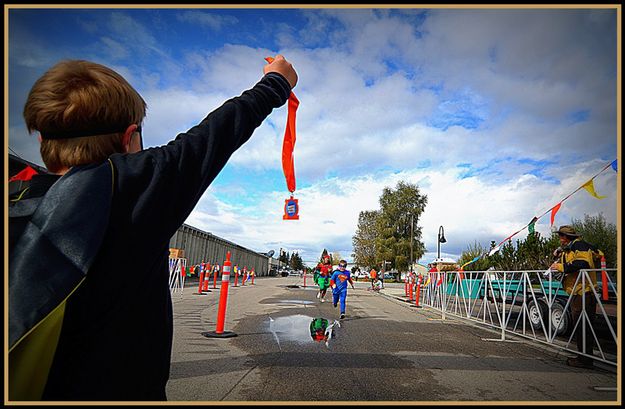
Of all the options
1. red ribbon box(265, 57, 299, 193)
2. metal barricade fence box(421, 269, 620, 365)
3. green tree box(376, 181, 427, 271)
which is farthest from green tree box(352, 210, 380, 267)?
red ribbon box(265, 57, 299, 193)

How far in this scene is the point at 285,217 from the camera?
269 cm

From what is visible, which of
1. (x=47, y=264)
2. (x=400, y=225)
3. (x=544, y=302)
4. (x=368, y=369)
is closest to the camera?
(x=47, y=264)

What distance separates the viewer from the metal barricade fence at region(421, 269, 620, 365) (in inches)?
226

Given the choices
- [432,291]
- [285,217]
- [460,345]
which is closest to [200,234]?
[432,291]

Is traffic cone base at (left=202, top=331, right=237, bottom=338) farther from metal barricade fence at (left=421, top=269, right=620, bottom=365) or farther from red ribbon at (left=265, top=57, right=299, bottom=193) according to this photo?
red ribbon at (left=265, top=57, right=299, bottom=193)

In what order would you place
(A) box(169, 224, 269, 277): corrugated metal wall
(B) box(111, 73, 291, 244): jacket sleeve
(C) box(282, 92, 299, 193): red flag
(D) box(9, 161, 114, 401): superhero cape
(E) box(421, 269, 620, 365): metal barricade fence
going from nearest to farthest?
(D) box(9, 161, 114, 401): superhero cape < (B) box(111, 73, 291, 244): jacket sleeve < (C) box(282, 92, 299, 193): red flag < (E) box(421, 269, 620, 365): metal barricade fence < (A) box(169, 224, 269, 277): corrugated metal wall

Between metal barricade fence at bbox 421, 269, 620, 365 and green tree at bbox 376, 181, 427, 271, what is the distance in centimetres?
3660

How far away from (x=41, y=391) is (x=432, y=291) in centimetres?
1420

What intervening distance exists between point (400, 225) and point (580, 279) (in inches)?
1853

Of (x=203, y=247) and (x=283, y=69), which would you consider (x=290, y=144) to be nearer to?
(x=283, y=69)

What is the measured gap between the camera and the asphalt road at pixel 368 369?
383 cm

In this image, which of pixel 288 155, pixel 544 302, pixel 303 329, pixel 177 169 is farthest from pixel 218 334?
pixel 544 302

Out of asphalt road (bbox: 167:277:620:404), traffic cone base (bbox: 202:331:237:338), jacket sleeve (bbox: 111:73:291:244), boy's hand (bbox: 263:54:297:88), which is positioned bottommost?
traffic cone base (bbox: 202:331:237:338)

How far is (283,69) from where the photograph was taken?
1583 mm
